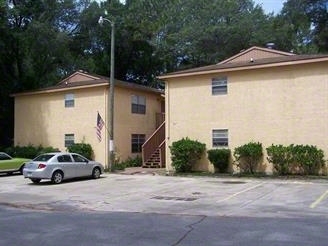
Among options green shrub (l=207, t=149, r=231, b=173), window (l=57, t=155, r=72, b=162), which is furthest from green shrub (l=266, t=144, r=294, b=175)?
window (l=57, t=155, r=72, b=162)

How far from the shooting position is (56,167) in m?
23.7

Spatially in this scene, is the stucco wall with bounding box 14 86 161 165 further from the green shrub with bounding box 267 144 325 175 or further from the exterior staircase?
the green shrub with bounding box 267 144 325 175

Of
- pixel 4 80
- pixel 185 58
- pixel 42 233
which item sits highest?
pixel 185 58

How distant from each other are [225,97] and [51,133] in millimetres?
14244

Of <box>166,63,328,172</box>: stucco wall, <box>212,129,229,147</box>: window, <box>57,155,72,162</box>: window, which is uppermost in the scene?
<box>166,63,328,172</box>: stucco wall

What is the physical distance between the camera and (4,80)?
1638 inches

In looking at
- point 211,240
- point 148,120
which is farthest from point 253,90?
point 211,240

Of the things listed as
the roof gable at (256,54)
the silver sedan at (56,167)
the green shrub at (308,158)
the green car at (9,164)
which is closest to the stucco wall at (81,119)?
the green car at (9,164)

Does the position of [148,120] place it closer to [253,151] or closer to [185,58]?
[253,151]

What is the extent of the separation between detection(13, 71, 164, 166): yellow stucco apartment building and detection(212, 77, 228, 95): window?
7721 mm

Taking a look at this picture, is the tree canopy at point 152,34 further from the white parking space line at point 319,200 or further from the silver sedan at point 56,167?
the white parking space line at point 319,200

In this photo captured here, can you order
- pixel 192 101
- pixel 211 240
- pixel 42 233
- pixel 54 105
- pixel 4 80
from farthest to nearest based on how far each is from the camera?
1. pixel 4 80
2. pixel 54 105
3. pixel 192 101
4. pixel 42 233
5. pixel 211 240

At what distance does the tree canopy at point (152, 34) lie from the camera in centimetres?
4416

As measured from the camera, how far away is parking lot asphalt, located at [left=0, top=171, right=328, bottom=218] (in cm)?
1477
